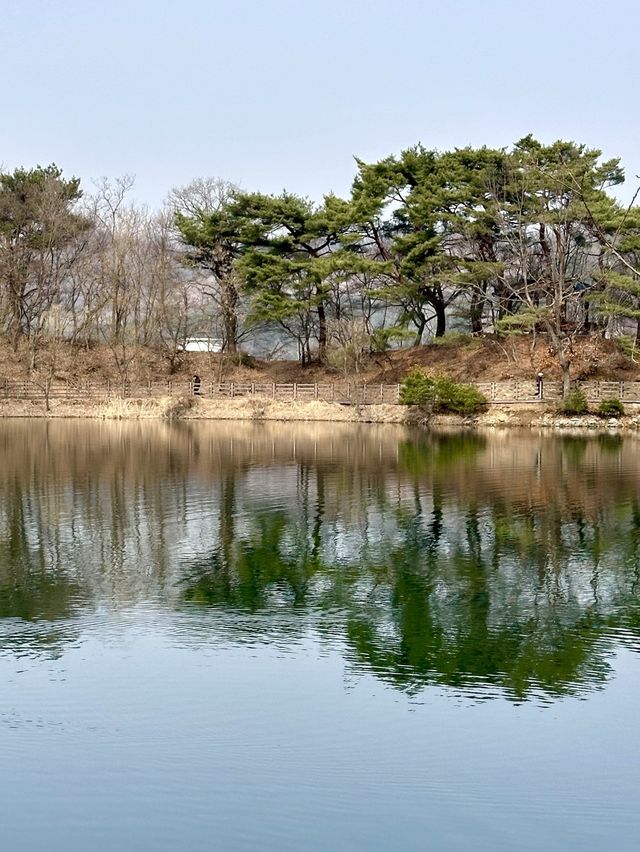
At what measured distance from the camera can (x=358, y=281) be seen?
65.5 meters

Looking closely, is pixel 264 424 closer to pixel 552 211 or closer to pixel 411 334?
pixel 411 334

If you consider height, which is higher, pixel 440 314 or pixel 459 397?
pixel 440 314

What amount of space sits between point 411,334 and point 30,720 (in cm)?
5047

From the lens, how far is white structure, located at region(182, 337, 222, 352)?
70875 millimetres

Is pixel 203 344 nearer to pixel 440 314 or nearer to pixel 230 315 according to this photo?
pixel 230 315

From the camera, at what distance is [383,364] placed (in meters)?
66.0

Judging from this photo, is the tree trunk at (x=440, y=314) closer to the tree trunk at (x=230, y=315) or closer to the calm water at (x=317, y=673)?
the tree trunk at (x=230, y=315)

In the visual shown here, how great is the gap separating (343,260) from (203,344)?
2350cm

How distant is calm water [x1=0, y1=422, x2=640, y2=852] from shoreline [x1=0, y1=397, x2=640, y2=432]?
2674cm

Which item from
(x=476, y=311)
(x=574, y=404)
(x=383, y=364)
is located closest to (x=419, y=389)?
(x=574, y=404)

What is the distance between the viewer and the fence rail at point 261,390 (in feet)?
181

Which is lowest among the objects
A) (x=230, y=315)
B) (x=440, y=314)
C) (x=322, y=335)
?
(x=322, y=335)

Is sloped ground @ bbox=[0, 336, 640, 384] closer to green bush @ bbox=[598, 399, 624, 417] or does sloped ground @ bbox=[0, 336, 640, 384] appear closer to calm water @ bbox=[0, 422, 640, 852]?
green bush @ bbox=[598, 399, 624, 417]

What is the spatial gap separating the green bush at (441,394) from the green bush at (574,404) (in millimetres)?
4069
